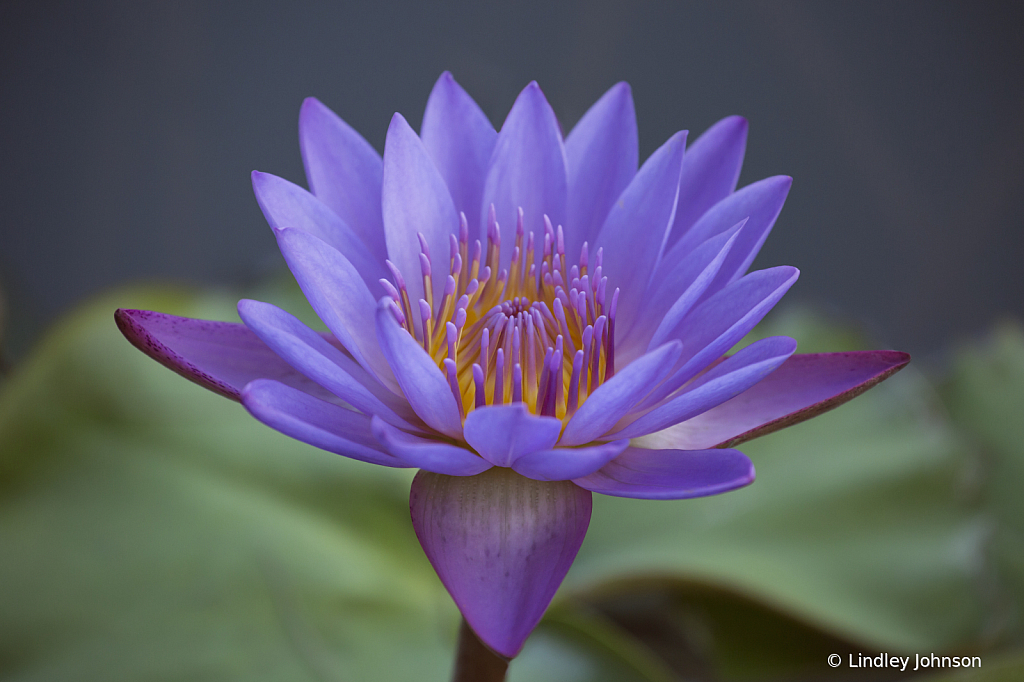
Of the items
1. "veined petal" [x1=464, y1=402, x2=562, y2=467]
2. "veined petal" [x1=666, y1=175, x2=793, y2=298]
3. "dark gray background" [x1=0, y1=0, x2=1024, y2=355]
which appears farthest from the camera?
"dark gray background" [x1=0, y1=0, x2=1024, y2=355]

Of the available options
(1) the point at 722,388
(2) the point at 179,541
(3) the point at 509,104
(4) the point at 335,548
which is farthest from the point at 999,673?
(3) the point at 509,104

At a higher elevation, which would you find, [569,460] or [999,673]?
[569,460]

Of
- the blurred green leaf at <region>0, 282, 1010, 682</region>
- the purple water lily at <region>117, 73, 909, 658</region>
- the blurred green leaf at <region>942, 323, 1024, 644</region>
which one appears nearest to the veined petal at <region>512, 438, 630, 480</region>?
the purple water lily at <region>117, 73, 909, 658</region>

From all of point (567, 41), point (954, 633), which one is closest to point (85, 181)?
point (567, 41)

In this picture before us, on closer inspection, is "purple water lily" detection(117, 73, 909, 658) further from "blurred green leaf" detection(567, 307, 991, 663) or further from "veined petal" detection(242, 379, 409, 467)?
"blurred green leaf" detection(567, 307, 991, 663)

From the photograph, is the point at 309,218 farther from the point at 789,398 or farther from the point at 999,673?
the point at 999,673

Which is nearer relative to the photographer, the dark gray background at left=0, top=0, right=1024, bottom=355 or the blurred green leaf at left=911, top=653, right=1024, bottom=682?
the blurred green leaf at left=911, top=653, right=1024, bottom=682

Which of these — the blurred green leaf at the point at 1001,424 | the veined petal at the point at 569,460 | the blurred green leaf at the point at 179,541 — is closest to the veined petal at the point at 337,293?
the veined petal at the point at 569,460
